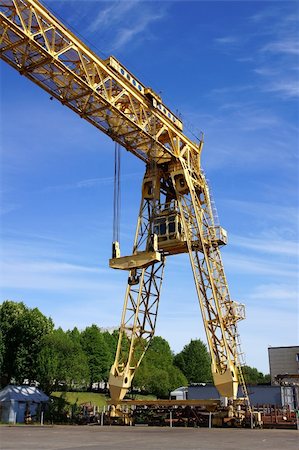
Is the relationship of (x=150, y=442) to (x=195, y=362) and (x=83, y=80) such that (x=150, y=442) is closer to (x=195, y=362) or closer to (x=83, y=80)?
(x=83, y=80)

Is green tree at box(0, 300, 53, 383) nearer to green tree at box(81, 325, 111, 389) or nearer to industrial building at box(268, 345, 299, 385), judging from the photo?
green tree at box(81, 325, 111, 389)

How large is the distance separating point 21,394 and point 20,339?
15.1 metres

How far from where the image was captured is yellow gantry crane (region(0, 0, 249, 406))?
2000cm

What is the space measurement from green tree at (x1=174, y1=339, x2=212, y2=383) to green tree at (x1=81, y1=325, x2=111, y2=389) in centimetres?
1708

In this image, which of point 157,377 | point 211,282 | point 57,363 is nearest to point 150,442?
point 211,282

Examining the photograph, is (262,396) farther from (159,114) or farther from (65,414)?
(159,114)

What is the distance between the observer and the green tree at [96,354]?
2606 inches

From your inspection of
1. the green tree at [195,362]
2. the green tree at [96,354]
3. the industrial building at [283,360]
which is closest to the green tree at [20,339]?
the green tree at [96,354]

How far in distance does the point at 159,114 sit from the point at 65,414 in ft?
64.8

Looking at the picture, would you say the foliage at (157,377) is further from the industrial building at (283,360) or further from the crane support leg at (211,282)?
the crane support leg at (211,282)

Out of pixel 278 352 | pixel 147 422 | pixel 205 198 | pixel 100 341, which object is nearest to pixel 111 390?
pixel 147 422

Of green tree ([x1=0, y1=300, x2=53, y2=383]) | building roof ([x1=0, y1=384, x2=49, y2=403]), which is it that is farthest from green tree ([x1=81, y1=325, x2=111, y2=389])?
building roof ([x1=0, y1=384, x2=49, y2=403])

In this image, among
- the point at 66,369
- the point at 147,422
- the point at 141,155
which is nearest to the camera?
the point at 147,422

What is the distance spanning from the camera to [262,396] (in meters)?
34.8
